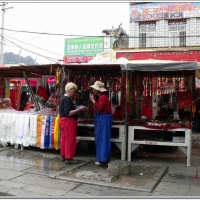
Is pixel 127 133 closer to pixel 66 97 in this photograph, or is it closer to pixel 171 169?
pixel 171 169

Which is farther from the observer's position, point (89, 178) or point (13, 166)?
point (13, 166)

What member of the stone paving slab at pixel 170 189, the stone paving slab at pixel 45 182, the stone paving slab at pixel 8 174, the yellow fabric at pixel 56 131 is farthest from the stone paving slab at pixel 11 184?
the stone paving slab at pixel 170 189

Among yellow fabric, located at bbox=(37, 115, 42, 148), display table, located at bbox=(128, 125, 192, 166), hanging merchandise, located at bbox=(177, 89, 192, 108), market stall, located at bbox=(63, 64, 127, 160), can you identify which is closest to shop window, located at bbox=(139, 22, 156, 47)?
hanging merchandise, located at bbox=(177, 89, 192, 108)

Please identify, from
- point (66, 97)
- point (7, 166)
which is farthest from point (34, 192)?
point (66, 97)

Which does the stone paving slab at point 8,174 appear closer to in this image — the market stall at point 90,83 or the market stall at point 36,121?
the market stall at point 36,121

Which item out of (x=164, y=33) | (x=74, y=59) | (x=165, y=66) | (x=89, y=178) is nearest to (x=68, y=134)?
(x=89, y=178)

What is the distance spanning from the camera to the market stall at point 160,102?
20.0ft

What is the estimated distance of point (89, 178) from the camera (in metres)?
4.99

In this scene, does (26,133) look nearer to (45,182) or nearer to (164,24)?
(45,182)

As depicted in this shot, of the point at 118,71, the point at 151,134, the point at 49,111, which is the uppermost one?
the point at 118,71

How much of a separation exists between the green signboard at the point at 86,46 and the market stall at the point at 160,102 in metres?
12.4

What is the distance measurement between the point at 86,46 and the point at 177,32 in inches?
300

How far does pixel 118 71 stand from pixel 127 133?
1.76 metres

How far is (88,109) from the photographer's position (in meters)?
7.26
